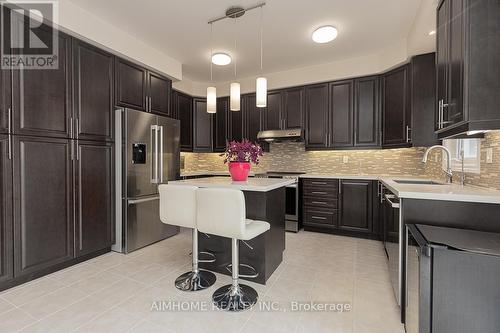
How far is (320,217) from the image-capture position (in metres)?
3.93

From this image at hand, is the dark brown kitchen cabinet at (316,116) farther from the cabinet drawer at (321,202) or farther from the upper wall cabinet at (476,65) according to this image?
the upper wall cabinet at (476,65)

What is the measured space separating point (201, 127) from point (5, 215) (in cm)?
337

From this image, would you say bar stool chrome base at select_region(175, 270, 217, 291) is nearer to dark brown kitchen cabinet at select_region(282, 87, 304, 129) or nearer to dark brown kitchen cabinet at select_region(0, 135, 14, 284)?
dark brown kitchen cabinet at select_region(0, 135, 14, 284)

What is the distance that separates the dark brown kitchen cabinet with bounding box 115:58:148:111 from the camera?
3.14 meters

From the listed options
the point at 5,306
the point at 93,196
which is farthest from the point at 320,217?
the point at 5,306

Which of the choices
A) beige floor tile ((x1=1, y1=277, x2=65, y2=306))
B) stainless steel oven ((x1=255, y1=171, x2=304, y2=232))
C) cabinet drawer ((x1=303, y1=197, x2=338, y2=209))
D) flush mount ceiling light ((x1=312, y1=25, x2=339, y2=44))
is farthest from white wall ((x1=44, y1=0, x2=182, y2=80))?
cabinet drawer ((x1=303, y1=197, x2=338, y2=209))

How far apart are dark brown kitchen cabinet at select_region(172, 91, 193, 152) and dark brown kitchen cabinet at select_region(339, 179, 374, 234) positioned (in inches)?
116

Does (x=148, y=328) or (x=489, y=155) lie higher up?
(x=489, y=155)

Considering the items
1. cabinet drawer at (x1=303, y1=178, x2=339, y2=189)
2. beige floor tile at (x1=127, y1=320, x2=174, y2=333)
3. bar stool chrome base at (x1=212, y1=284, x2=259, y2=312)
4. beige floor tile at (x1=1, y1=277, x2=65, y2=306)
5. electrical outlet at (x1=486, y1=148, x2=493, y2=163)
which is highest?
electrical outlet at (x1=486, y1=148, x2=493, y2=163)

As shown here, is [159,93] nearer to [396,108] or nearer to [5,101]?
[5,101]

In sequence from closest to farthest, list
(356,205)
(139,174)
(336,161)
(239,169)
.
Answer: (239,169)
(139,174)
(356,205)
(336,161)

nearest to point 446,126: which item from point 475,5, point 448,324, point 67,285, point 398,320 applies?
point 475,5

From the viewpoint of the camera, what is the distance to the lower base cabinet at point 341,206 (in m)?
3.61

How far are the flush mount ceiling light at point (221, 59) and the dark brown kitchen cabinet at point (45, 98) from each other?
→ 187 cm
